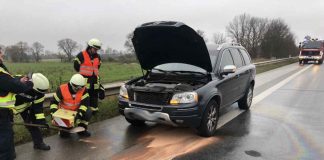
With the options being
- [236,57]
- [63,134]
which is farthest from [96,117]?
[236,57]

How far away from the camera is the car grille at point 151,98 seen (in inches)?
220

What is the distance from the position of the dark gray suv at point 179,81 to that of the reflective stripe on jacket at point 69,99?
0.84 m

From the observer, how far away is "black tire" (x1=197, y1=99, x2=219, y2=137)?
5805 mm

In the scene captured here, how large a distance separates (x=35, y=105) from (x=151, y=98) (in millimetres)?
1911

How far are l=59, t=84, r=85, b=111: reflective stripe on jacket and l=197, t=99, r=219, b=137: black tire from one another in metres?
2.19

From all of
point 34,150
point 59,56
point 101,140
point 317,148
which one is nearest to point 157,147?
point 101,140

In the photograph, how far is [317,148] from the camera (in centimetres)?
544

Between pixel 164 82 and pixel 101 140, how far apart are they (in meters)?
1.64

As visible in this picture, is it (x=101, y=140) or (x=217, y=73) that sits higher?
(x=217, y=73)

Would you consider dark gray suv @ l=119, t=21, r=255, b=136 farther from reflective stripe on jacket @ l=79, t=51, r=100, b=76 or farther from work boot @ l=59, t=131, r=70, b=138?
work boot @ l=59, t=131, r=70, b=138

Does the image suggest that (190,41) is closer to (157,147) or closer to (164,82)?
(164,82)

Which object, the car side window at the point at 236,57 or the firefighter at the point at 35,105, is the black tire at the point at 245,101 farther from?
the firefighter at the point at 35,105

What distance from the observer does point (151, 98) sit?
5.71m

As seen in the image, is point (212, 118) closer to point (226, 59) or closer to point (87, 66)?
point (226, 59)
